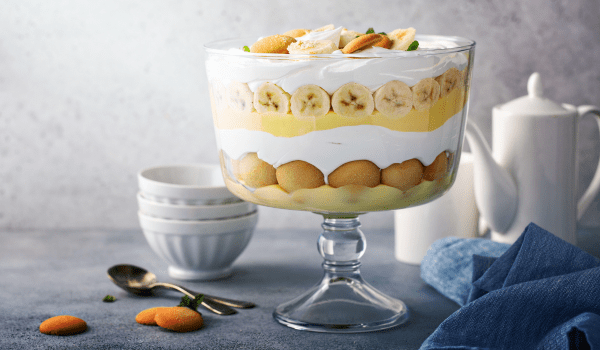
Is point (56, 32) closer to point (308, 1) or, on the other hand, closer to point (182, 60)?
point (182, 60)

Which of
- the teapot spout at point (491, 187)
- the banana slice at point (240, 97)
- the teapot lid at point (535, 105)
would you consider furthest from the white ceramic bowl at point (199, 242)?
the teapot lid at point (535, 105)

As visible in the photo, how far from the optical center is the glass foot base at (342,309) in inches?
34.6

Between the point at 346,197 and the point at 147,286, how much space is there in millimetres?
420

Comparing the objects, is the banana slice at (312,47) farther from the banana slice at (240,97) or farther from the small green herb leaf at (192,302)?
the small green herb leaf at (192,302)

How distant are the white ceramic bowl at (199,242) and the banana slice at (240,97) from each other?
308 millimetres

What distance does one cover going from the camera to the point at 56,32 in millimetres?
1390

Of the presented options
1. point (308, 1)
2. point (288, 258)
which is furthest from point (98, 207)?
point (308, 1)

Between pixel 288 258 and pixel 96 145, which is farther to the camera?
pixel 96 145

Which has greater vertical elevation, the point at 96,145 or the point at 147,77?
the point at 147,77

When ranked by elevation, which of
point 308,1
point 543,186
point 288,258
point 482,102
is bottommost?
point 288,258

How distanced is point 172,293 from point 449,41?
61 cm

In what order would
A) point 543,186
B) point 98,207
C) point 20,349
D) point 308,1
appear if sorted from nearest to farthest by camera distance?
point 20,349 < point 543,186 < point 308,1 < point 98,207

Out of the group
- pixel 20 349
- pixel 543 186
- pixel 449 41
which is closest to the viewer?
pixel 20 349

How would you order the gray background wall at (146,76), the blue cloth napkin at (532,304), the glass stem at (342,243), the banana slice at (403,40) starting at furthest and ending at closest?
the gray background wall at (146,76)
the glass stem at (342,243)
the banana slice at (403,40)
the blue cloth napkin at (532,304)
